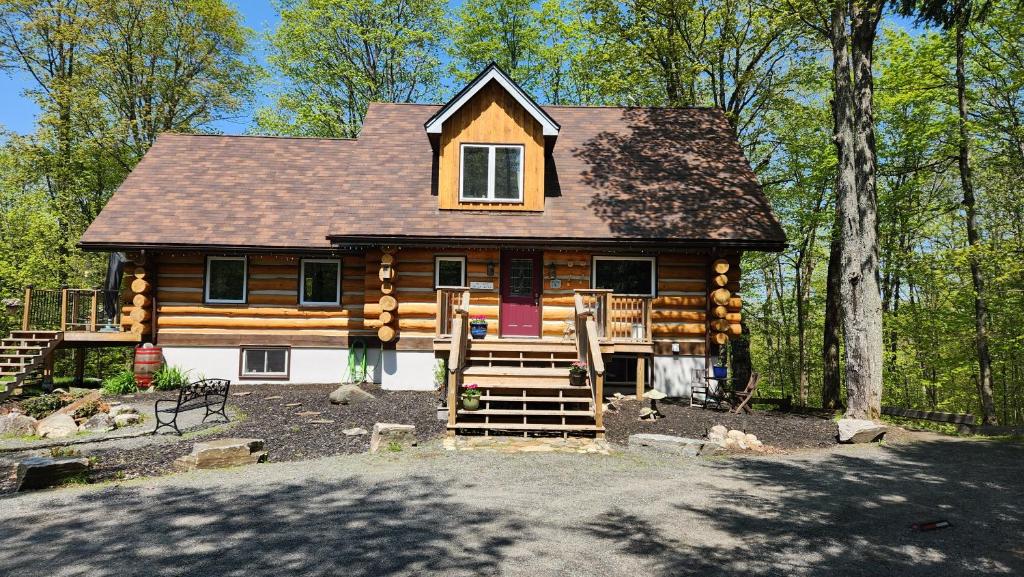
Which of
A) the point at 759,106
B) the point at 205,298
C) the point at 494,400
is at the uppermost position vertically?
the point at 759,106

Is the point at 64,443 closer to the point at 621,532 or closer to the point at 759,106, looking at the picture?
the point at 621,532

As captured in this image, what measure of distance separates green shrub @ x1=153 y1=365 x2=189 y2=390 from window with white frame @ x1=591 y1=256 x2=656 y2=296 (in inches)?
450

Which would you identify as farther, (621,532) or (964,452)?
(964,452)

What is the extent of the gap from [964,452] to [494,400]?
26.8ft

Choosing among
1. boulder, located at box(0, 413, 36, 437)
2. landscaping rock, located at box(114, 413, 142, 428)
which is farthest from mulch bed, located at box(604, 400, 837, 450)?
boulder, located at box(0, 413, 36, 437)

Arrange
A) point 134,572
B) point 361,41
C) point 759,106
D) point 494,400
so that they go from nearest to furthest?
point 134,572, point 494,400, point 759,106, point 361,41

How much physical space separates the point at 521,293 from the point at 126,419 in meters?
9.18

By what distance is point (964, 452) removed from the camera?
10.2 m

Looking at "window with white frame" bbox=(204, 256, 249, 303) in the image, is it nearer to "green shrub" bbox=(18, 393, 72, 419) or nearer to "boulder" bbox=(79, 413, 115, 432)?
"green shrub" bbox=(18, 393, 72, 419)

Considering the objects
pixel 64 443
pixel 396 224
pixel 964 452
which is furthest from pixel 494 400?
pixel 964 452

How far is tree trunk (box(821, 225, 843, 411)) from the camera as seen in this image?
744 inches

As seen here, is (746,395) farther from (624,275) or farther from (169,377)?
(169,377)

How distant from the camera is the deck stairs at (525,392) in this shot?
10648 mm

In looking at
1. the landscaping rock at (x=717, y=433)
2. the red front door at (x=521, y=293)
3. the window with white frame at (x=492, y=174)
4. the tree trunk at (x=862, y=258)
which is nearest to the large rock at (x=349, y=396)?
the red front door at (x=521, y=293)
